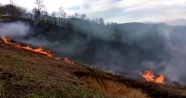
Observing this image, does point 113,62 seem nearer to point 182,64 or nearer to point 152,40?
point 182,64

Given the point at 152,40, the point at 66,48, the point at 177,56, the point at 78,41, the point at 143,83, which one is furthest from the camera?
the point at 152,40

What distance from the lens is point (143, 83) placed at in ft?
85.6

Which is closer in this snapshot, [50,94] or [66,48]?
[50,94]

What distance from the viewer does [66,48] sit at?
97000mm

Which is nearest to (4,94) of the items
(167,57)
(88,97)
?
(88,97)

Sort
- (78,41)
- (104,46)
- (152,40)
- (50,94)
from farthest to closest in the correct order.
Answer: (152,40) < (104,46) < (78,41) < (50,94)

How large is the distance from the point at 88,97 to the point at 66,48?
85203 mm

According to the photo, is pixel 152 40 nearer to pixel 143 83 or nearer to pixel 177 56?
pixel 177 56

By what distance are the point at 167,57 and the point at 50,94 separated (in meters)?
118

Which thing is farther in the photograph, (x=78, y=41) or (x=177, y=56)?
(x=177, y=56)

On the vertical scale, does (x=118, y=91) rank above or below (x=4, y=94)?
below

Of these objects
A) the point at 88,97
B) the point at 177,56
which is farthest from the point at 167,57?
the point at 88,97

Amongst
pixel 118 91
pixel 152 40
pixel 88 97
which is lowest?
pixel 152 40

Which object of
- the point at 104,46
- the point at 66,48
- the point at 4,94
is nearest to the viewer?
the point at 4,94
